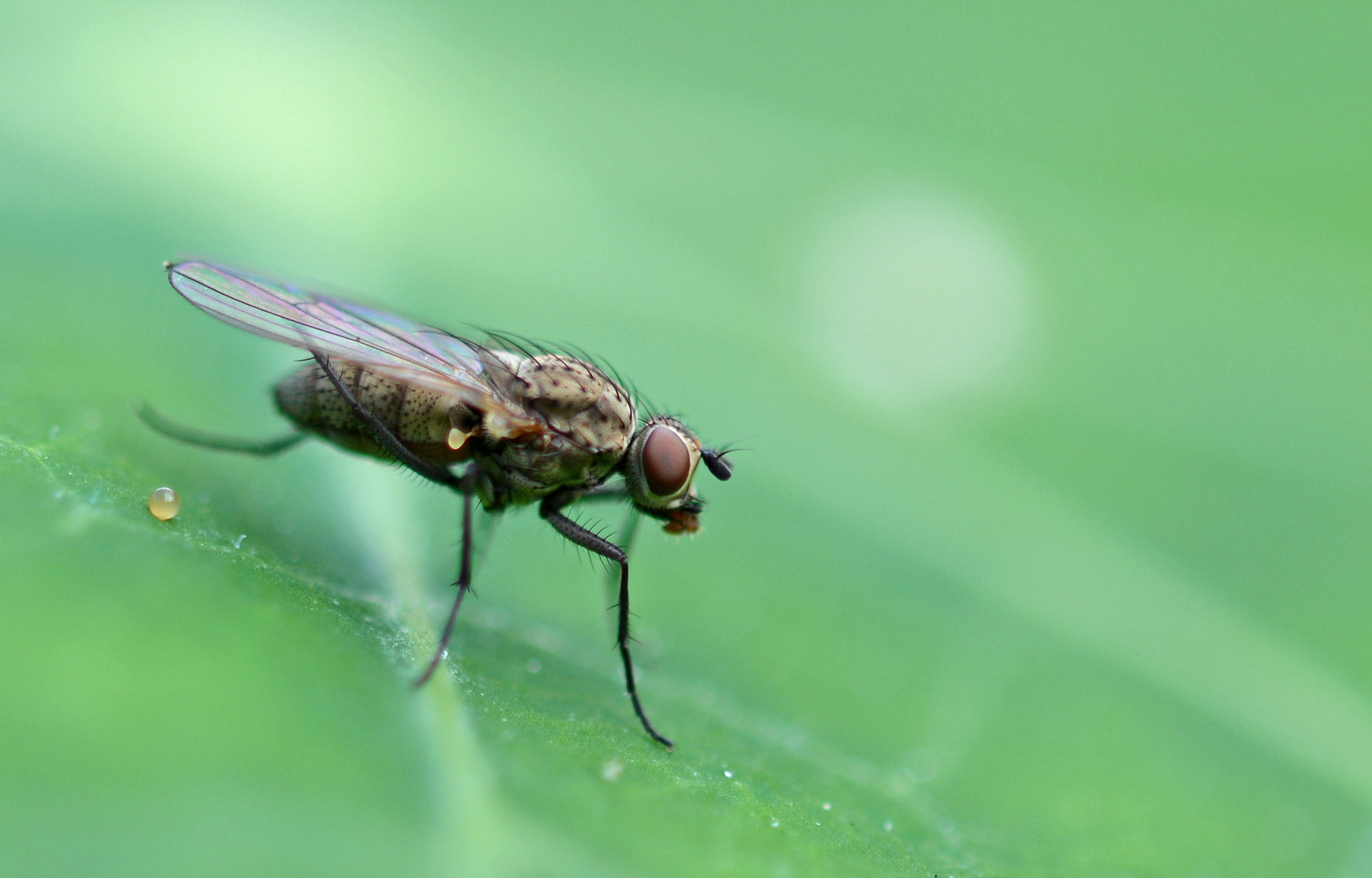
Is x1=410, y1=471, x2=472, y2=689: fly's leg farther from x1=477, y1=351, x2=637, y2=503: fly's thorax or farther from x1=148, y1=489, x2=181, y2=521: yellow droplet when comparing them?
x1=148, y1=489, x2=181, y2=521: yellow droplet

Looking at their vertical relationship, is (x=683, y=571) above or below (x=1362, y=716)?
below

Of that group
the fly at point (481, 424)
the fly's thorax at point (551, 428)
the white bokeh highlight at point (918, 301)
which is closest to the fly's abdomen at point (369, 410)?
the fly at point (481, 424)

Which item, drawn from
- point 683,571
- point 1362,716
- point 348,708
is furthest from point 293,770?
point 1362,716

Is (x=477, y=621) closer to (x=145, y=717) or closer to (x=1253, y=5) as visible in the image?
(x=145, y=717)

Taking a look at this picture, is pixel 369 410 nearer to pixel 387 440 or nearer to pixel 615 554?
pixel 387 440

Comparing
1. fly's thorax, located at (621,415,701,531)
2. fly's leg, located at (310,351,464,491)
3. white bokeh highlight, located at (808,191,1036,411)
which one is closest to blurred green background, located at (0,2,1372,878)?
white bokeh highlight, located at (808,191,1036,411)
